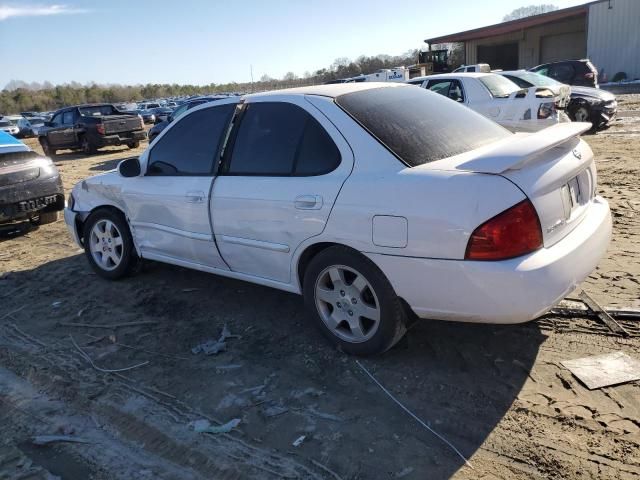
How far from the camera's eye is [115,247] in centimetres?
524

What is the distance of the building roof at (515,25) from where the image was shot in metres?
35.2

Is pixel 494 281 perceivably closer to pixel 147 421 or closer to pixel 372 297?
pixel 372 297

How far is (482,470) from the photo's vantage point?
2.50m

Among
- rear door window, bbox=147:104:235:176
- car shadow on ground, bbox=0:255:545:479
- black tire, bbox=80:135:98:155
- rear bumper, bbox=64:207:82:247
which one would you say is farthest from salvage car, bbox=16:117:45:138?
car shadow on ground, bbox=0:255:545:479

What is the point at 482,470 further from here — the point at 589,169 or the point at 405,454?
the point at 589,169

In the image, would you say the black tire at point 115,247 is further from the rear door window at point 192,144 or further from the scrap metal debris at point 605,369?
the scrap metal debris at point 605,369

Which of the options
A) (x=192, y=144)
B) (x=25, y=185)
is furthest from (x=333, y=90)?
(x=25, y=185)

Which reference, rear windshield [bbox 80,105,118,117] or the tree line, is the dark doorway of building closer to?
the tree line

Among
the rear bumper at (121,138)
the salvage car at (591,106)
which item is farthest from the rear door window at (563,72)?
the rear bumper at (121,138)

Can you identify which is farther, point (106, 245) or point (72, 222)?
point (72, 222)

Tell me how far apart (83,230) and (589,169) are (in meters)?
4.65

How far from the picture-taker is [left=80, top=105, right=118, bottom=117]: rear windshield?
1833 centimetres

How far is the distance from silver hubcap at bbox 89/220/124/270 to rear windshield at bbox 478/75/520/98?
7.84 m

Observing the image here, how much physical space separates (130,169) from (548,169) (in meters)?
3.40
